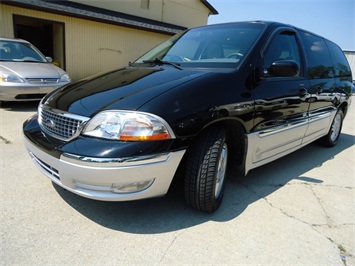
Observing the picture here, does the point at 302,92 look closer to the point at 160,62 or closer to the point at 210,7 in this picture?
the point at 160,62

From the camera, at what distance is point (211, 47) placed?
3000mm

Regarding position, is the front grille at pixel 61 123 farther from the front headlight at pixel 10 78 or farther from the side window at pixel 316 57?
the front headlight at pixel 10 78

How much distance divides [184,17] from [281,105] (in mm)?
17185

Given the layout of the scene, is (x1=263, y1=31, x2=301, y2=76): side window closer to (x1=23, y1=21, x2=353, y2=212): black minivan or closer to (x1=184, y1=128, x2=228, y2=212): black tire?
(x1=23, y1=21, x2=353, y2=212): black minivan

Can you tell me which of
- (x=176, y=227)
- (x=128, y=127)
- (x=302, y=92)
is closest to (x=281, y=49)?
(x=302, y=92)

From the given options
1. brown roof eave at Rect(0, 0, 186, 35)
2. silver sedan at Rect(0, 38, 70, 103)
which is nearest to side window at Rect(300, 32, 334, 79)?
silver sedan at Rect(0, 38, 70, 103)

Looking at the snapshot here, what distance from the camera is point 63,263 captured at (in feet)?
5.64

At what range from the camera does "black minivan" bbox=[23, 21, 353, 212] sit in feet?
6.11

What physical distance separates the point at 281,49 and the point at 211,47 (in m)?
0.78

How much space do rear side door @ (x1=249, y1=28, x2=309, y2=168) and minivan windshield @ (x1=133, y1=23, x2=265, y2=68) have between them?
23cm

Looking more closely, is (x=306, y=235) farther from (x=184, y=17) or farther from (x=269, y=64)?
(x=184, y=17)

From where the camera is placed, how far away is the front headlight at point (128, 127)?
185cm

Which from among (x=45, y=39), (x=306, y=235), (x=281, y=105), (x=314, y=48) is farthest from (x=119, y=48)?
(x=306, y=235)

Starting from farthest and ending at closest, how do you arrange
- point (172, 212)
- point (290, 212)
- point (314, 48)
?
point (314, 48) < point (290, 212) < point (172, 212)
